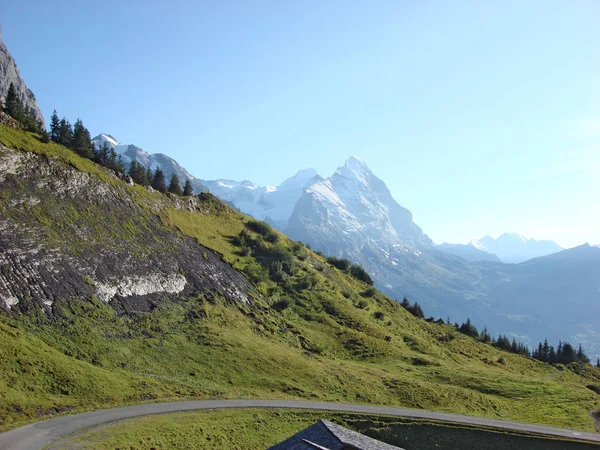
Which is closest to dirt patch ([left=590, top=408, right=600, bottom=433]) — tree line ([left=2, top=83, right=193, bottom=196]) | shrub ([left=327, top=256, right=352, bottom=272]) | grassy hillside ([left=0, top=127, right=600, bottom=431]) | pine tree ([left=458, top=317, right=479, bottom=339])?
grassy hillside ([left=0, top=127, right=600, bottom=431])

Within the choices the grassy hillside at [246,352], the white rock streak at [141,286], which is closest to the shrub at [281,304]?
the grassy hillside at [246,352]

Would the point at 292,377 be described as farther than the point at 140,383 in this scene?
Yes

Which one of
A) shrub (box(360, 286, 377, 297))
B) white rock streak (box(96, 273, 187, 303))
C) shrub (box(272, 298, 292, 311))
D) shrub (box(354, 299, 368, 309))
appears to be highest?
shrub (box(360, 286, 377, 297))

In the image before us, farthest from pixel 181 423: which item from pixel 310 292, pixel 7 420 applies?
pixel 310 292

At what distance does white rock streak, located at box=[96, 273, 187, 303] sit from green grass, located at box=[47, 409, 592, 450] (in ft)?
89.6

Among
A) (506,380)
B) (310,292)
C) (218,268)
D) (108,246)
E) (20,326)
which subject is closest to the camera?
(20,326)

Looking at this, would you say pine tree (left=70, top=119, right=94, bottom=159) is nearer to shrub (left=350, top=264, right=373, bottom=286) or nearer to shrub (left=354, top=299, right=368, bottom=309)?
shrub (left=354, top=299, right=368, bottom=309)

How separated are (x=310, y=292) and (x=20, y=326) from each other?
2735 inches

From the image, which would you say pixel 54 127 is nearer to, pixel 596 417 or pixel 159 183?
pixel 159 183

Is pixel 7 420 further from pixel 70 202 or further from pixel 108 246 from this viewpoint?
pixel 70 202

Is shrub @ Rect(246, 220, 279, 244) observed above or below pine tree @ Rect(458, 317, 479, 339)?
above

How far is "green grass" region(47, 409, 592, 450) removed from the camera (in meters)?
41.5

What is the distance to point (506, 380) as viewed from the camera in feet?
285

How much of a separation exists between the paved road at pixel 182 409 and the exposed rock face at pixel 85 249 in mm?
18953
